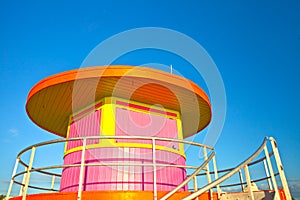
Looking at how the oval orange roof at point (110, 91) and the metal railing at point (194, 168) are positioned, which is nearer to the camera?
the metal railing at point (194, 168)

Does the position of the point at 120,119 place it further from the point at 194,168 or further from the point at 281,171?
the point at 281,171

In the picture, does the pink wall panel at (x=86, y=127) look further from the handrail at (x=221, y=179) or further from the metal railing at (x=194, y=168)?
the handrail at (x=221, y=179)

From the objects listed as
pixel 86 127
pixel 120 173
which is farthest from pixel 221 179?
pixel 86 127

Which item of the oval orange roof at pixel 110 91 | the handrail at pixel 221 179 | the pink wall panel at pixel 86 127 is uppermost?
the oval orange roof at pixel 110 91

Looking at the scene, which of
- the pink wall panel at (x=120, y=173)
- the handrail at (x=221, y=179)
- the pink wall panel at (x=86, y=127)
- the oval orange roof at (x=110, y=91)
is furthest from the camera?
the pink wall panel at (x=86, y=127)

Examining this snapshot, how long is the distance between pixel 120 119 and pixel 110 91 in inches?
32.8

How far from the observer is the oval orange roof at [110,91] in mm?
6453

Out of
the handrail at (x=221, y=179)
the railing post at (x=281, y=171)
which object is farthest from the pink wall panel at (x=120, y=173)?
the railing post at (x=281, y=171)

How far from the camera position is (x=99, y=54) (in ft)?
23.2

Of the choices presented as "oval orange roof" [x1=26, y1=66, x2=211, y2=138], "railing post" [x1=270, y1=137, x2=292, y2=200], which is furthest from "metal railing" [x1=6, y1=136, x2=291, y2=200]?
"oval orange roof" [x1=26, y1=66, x2=211, y2=138]

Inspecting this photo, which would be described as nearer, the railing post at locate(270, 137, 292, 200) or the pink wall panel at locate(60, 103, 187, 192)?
the railing post at locate(270, 137, 292, 200)

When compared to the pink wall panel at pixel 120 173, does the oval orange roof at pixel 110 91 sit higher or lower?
higher

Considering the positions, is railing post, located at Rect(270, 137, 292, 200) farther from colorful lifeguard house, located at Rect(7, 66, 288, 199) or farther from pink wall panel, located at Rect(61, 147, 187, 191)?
pink wall panel, located at Rect(61, 147, 187, 191)

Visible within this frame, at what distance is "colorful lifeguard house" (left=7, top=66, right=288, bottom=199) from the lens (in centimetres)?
639
